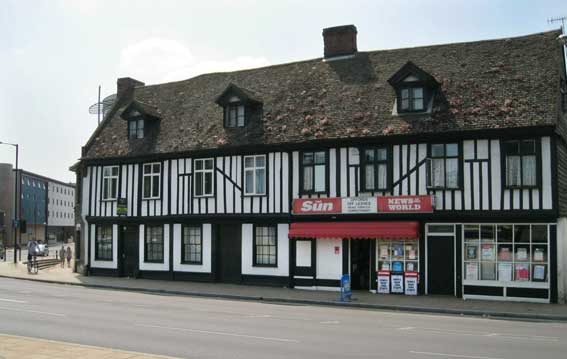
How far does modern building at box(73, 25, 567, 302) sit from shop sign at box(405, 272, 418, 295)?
0.04 metres

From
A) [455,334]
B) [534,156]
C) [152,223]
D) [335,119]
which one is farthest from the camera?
[152,223]

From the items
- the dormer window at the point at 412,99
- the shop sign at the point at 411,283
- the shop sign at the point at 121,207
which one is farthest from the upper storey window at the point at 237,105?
the shop sign at the point at 411,283

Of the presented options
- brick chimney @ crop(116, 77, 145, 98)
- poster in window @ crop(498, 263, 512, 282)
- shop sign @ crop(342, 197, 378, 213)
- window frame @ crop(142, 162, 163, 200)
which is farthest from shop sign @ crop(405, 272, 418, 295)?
brick chimney @ crop(116, 77, 145, 98)

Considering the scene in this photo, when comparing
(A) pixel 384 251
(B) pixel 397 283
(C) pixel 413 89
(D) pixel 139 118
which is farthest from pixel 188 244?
(C) pixel 413 89

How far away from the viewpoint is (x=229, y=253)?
1134 inches

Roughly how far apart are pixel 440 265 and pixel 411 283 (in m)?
1.29

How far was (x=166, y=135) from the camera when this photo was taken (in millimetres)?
31641

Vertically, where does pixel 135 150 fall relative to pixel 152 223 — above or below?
above

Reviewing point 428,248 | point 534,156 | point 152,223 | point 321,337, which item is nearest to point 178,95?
point 152,223

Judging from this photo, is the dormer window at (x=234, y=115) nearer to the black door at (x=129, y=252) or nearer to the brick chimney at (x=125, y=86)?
the black door at (x=129, y=252)

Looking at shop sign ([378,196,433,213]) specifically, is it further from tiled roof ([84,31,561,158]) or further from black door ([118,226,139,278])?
black door ([118,226,139,278])

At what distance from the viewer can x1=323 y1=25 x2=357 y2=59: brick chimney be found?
30314 mm

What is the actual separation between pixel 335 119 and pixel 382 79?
300 centimetres

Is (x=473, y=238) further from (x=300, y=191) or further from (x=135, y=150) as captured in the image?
(x=135, y=150)
